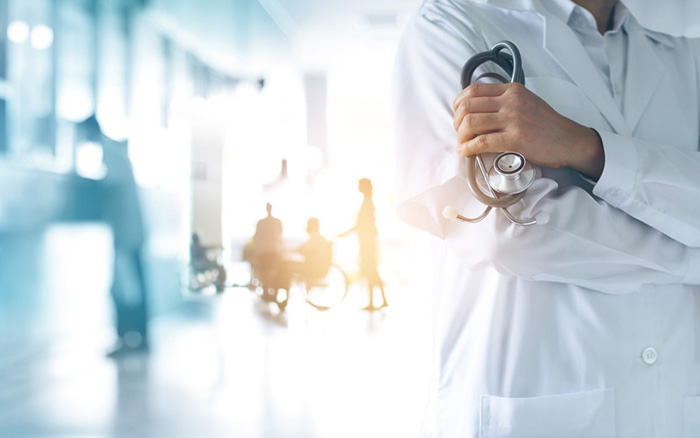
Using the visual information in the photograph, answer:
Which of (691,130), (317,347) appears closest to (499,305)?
(691,130)

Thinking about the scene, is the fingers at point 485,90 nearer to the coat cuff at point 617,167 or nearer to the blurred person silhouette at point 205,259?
the coat cuff at point 617,167

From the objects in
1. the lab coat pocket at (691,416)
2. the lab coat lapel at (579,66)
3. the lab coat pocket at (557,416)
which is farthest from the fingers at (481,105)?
the lab coat pocket at (691,416)

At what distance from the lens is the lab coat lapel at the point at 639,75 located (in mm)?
952

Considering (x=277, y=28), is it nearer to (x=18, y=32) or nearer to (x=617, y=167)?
(x=18, y=32)

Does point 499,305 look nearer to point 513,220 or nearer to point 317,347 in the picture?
point 513,220

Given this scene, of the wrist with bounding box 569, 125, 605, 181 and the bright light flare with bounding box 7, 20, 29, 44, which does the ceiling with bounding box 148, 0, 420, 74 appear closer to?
the bright light flare with bounding box 7, 20, 29, 44

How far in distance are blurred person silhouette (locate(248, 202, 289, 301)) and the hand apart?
9.71 ft

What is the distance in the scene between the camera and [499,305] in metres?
0.83

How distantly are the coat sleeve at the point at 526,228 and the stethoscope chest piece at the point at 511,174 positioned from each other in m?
0.06

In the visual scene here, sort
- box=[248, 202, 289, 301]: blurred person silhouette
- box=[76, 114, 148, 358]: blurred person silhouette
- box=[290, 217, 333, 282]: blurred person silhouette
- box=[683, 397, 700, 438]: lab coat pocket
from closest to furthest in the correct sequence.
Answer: box=[683, 397, 700, 438]: lab coat pocket → box=[76, 114, 148, 358]: blurred person silhouette → box=[248, 202, 289, 301]: blurred person silhouette → box=[290, 217, 333, 282]: blurred person silhouette

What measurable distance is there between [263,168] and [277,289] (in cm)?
84

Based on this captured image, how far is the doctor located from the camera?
779 millimetres

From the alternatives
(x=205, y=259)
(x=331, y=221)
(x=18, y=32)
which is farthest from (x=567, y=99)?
(x=331, y=221)

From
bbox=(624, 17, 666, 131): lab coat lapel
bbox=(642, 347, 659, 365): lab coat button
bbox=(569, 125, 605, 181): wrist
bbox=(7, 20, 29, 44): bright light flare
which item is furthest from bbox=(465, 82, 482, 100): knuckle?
bbox=(7, 20, 29, 44): bright light flare
